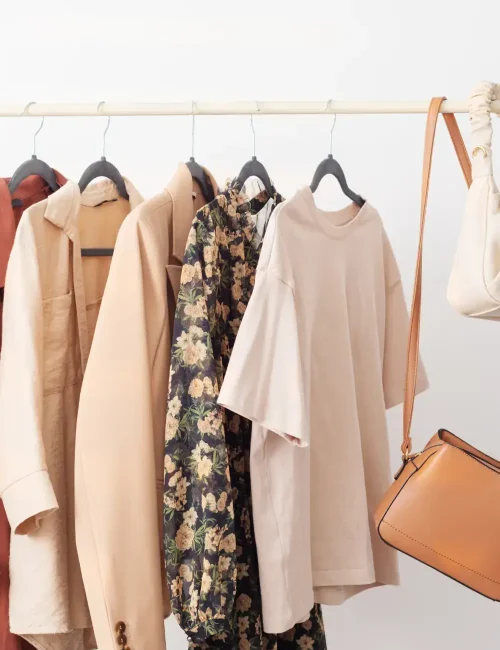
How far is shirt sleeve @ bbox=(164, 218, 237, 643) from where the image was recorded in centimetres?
105

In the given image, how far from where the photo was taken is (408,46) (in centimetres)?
180

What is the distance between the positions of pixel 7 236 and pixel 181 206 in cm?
30

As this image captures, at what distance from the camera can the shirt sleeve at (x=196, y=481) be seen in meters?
1.05

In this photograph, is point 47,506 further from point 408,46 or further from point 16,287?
point 408,46

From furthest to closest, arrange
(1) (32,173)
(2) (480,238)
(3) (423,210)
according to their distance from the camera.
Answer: (1) (32,173) < (3) (423,210) < (2) (480,238)

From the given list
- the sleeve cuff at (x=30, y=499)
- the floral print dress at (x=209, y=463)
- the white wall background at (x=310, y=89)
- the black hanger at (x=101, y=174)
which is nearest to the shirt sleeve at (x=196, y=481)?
the floral print dress at (x=209, y=463)

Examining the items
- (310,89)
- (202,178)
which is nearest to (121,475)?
(202,178)

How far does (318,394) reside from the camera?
1.24m

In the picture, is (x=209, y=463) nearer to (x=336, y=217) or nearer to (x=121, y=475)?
(x=121, y=475)

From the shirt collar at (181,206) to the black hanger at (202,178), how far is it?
41 mm

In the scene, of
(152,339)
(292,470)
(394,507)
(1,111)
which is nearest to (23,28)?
(1,111)

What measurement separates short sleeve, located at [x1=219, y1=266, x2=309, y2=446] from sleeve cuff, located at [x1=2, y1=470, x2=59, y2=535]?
0.95ft

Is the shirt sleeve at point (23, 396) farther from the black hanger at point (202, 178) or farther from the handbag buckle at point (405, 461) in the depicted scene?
the handbag buckle at point (405, 461)

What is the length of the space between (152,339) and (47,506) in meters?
0.29
